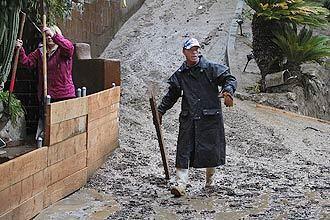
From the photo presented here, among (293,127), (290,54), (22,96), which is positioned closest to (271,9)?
(290,54)

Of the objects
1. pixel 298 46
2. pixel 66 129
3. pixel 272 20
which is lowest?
pixel 66 129

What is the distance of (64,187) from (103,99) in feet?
5.03

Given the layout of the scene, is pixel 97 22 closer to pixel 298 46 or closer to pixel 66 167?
pixel 298 46

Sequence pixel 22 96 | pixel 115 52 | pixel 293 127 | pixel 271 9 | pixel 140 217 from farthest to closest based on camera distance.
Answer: pixel 115 52 < pixel 271 9 < pixel 293 127 < pixel 22 96 < pixel 140 217

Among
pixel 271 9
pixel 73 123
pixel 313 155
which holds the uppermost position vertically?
pixel 271 9

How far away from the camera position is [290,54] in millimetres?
13156

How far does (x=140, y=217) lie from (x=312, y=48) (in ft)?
26.6

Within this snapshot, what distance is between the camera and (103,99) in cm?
763

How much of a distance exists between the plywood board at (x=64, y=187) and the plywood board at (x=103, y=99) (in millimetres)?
693

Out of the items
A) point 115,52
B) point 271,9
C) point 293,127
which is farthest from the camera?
point 115,52

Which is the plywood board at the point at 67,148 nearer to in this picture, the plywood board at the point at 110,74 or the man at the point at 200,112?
the man at the point at 200,112

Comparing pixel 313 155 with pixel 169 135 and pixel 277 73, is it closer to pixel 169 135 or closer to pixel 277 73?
pixel 169 135

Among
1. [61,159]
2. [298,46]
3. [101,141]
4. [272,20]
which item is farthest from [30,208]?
[272,20]

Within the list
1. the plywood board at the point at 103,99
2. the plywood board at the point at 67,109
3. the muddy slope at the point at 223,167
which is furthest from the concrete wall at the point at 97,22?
the plywood board at the point at 67,109
